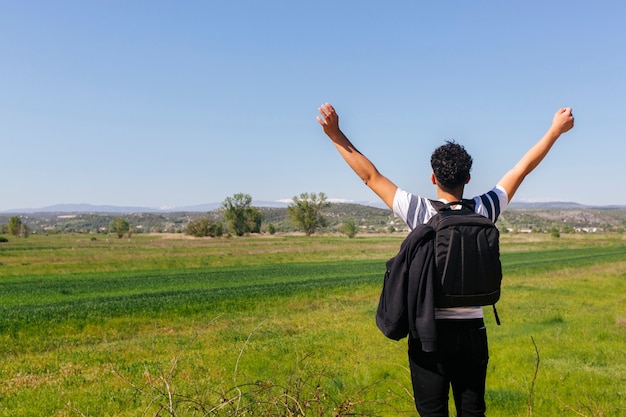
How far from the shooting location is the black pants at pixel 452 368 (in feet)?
8.38

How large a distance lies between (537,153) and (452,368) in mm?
1438

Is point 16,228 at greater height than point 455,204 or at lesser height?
lesser

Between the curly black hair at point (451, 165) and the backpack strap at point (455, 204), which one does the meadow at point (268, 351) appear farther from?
the curly black hair at point (451, 165)

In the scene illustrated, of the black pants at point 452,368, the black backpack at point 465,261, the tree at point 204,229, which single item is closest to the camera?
the black backpack at point 465,261

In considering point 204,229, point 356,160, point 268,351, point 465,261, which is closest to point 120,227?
point 204,229

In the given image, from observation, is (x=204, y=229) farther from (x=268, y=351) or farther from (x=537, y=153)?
(x=537, y=153)

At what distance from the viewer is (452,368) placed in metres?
2.59

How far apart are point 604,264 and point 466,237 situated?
41844mm

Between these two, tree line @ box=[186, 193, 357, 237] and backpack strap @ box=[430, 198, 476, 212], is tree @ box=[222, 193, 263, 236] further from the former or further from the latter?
backpack strap @ box=[430, 198, 476, 212]

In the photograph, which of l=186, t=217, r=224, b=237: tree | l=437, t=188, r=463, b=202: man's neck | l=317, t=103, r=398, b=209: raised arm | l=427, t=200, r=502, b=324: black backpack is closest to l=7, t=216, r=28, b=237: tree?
l=186, t=217, r=224, b=237: tree

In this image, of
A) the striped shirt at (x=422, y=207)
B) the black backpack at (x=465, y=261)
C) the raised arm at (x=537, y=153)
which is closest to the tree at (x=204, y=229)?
the raised arm at (x=537, y=153)

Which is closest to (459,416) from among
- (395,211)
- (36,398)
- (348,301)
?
(395,211)

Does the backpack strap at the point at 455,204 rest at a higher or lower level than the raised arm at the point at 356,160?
lower

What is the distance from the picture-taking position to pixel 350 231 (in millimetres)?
113062
